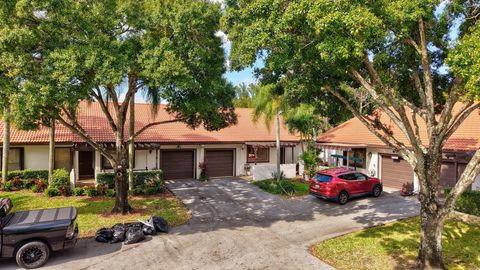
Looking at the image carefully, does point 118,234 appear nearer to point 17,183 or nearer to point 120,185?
point 120,185

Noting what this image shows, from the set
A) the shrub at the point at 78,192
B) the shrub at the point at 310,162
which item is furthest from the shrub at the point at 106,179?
the shrub at the point at 310,162

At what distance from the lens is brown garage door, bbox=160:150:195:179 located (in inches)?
902

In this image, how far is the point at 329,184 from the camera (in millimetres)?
15883

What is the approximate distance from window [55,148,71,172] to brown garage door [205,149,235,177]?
966 centimetres

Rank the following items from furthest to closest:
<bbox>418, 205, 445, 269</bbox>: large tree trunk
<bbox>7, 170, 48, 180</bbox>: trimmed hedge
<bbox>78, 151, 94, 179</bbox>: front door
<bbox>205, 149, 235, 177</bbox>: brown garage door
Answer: <bbox>205, 149, 235, 177</bbox>: brown garage door, <bbox>78, 151, 94, 179</bbox>: front door, <bbox>7, 170, 48, 180</bbox>: trimmed hedge, <bbox>418, 205, 445, 269</bbox>: large tree trunk

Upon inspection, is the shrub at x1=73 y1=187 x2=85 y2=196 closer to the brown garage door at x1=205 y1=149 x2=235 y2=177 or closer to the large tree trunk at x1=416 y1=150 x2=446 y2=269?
the brown garage door at x1=205 y1=149 x2=235 y2=177

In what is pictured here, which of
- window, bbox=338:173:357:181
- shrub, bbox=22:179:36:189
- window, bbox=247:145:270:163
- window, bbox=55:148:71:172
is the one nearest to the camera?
window, bbox=338:173:357:181

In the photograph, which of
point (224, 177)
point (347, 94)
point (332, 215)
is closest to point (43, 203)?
point (224, 177)

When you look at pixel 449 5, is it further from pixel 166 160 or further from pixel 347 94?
pixel 166 160

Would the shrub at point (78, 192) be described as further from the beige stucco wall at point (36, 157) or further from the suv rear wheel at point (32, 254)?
the suv rear wheel at point (32, 254)

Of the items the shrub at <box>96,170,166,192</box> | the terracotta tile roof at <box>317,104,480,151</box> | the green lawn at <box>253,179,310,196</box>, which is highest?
the terracotta tile roof at <box>317,104,480,151</box>

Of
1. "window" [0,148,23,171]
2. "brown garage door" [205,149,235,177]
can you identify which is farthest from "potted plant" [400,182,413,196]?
"window" [0,148,23,171]

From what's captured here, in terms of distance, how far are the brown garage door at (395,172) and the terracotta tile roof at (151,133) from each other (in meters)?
8.88

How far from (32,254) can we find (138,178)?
34.4 feet
